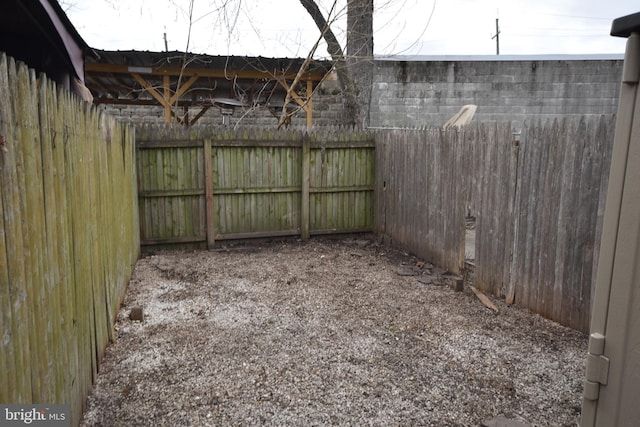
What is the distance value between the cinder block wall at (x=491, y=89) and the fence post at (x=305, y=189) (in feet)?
12.5

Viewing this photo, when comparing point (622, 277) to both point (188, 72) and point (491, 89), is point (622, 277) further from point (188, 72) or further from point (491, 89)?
point (491, 89)

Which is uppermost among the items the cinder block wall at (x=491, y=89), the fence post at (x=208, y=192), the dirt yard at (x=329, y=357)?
the cinder block wall at (x=491, y=89)

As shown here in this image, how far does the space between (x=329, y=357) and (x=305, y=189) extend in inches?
180

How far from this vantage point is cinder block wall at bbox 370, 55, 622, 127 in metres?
10.9

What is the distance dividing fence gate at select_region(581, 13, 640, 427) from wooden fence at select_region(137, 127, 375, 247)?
20.8 feet

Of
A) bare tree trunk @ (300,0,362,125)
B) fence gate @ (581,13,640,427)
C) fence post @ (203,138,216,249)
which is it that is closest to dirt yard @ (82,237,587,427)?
fence gate @ (581,13,640,427)

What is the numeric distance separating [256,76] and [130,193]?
569 centimetres

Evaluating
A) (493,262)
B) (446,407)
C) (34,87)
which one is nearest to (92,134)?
(34,87)

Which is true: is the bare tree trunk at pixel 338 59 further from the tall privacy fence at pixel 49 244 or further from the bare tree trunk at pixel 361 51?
the tall privacy fence at pixel 49 244

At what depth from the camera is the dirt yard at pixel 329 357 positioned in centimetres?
275

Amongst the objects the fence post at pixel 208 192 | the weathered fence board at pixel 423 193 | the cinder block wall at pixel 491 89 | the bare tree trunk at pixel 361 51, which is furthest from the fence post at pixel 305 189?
the cinder block wall at pixel 491 89

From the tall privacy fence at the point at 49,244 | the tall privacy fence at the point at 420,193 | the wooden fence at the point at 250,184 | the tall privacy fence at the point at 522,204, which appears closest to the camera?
the tall privacy fence at the point at 49,244

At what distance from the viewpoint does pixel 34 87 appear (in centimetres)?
180

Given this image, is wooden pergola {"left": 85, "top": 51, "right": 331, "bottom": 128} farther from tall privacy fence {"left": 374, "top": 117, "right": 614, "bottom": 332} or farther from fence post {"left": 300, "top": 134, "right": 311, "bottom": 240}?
tall privacy fence {"left": 374, "top": 117, "right": 614, "bottom": 332}
